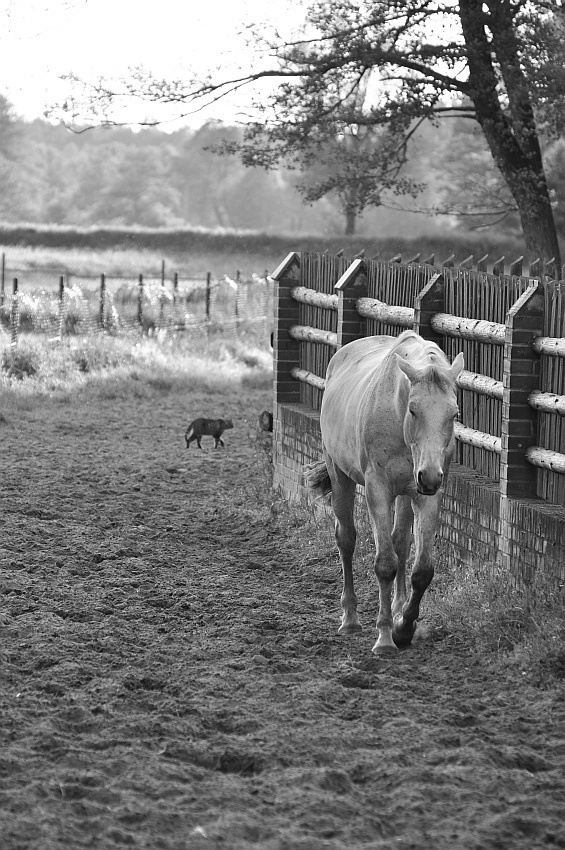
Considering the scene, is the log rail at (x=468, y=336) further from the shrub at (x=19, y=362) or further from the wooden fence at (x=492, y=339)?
the shrub at (x=19, y=362)

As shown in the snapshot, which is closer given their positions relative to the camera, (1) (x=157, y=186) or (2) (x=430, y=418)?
(2) (x=430, y=418)

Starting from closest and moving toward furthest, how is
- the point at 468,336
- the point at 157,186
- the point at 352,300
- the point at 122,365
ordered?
1. the point at 468,336
2. the point at 352,300
3. the point at 122,365
4. the point at 157,186

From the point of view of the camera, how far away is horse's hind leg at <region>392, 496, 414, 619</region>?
608 cm

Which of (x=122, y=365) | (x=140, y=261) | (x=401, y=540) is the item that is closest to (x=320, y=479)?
(x=401, y=540)

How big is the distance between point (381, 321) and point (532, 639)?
3642 millimetres

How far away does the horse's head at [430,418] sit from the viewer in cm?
482

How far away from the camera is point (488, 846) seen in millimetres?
3400

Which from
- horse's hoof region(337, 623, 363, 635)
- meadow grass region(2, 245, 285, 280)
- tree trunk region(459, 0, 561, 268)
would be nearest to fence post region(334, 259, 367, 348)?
horse's hoof region(337, 623, 363, 635)

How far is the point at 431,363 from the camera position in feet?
16.9

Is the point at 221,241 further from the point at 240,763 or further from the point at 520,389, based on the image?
the point at 240,763

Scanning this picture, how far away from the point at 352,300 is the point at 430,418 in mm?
4071

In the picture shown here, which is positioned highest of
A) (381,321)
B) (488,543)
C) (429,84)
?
(429,84)

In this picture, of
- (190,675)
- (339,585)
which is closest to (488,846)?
(190,675)

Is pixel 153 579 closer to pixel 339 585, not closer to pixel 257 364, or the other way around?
pixel 339 585
